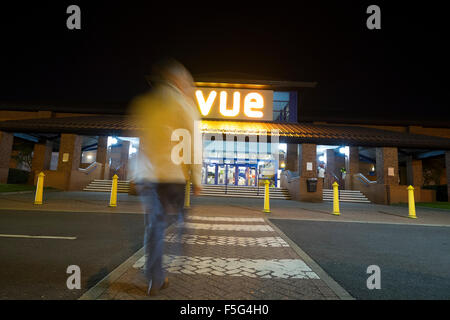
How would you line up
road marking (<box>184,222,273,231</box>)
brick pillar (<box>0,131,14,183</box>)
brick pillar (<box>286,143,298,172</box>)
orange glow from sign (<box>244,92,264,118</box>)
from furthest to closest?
brick pillar (<box>286,143,298,172</box>) < brick pillar (<box>0,131,14,183</box>) < orange glow from sign (<box>244,92,264,118</box>) < road marking (<box>184,222,273,231</box>)

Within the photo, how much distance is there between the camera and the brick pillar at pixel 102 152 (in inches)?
928

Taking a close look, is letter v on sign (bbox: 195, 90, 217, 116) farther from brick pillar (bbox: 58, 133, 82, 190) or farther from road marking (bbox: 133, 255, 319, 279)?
road marking (bbox: 133, 255, 319, 279)

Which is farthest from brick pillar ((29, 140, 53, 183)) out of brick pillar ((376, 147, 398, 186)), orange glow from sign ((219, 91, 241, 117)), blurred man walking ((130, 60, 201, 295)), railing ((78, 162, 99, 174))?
brick pillar ((376, 147, 398, 186))

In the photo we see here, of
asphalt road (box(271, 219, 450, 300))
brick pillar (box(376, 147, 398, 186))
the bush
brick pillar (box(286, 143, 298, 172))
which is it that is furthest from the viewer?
brick pillar (box(286, 143, 298, 172))

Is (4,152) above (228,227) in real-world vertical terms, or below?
above

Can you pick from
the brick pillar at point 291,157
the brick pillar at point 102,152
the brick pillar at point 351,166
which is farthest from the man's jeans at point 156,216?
the brick pillar at point 102,152

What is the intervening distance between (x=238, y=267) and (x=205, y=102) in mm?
15365

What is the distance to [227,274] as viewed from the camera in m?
2.84

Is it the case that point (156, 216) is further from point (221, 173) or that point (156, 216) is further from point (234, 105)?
point (221, 173)

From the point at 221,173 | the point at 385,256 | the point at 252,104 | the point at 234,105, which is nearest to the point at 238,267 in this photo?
the point at 385,256

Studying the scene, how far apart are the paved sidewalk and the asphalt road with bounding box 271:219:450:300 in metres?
0.37

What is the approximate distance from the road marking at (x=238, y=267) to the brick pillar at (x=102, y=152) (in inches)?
907

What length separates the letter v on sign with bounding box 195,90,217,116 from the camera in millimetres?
17078
